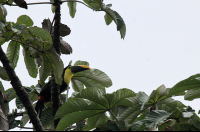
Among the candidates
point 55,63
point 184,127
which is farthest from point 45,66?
point 184,127

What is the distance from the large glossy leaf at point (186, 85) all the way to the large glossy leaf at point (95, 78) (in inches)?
37.4

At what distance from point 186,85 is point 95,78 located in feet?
3.79

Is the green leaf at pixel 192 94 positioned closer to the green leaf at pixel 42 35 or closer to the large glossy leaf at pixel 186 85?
the large glossy leaf at pixel 186 85

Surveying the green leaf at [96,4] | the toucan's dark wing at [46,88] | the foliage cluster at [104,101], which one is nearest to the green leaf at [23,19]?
the foliage cluster at [104,101]

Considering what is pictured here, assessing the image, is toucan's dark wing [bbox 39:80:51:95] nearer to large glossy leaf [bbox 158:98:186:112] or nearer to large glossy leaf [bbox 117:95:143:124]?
large glossy leaf [bbox 117:95:143:124]

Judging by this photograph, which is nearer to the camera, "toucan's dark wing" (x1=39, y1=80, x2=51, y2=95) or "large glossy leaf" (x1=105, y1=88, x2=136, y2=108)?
"large glossy leaf" (x1=105, y1=88, x2=136, y2=108)

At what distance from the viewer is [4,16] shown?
2111 mm

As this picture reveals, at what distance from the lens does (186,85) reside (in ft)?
6.81

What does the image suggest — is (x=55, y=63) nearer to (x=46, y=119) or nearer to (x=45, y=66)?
(x=45, y=66)

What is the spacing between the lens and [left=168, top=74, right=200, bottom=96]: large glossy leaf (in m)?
2.05

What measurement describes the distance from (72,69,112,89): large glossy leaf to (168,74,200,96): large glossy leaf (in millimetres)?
949

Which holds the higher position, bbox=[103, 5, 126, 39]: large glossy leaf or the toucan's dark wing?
bbox=[103, 5, 126, 39]: large glossy leaf

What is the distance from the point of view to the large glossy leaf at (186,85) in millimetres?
2047

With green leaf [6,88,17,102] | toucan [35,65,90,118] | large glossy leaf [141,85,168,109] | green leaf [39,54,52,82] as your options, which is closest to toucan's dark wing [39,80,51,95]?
toucan [35,65,90,118]
